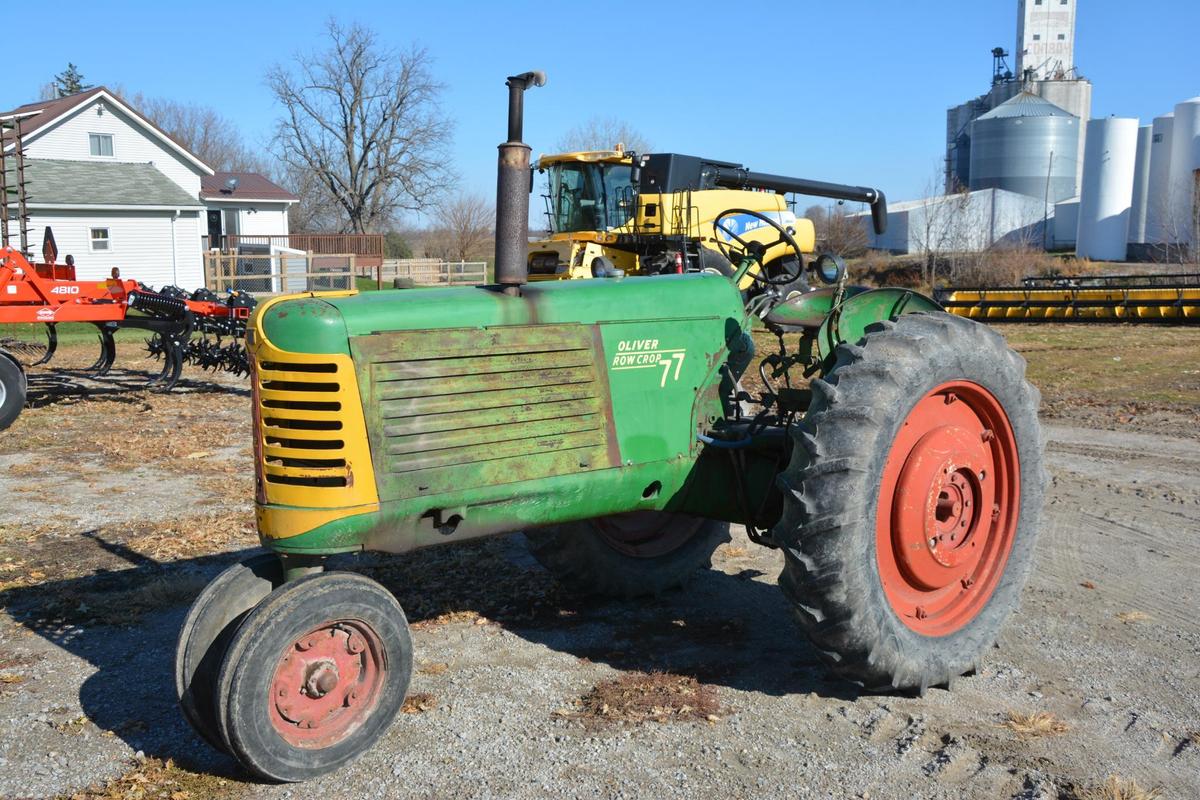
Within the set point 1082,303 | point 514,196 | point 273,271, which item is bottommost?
point 1082,303

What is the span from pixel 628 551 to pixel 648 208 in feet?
Answer: 35.3

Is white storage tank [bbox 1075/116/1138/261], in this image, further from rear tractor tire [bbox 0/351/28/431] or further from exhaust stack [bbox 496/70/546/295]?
exhaust stack [bbox 496/70/546/295]

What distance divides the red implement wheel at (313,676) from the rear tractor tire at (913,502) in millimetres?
1476

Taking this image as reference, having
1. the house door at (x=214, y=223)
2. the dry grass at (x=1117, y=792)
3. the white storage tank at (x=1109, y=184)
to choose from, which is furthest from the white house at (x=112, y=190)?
the white storage tank at (x=1109, y=184)

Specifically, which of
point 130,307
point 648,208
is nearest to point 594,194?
point 648,208

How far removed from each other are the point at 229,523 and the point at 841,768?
4856mm

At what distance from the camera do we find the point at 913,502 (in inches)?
170

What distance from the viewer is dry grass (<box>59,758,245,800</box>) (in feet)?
11.7

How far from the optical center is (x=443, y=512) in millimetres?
3906

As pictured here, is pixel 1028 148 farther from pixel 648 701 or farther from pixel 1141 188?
pixel 648 701

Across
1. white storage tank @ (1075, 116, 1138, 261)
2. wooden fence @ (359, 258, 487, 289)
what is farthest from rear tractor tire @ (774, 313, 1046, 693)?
white storage tank @ (1075, 116, 1138, 261)

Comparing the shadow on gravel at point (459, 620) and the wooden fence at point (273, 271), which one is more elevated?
the wooden fence at point (273, 271)

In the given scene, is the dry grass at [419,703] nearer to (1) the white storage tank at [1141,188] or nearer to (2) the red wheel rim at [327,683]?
(2) the red wheel rim at [327,683]

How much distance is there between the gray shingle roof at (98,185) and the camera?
106 ft
